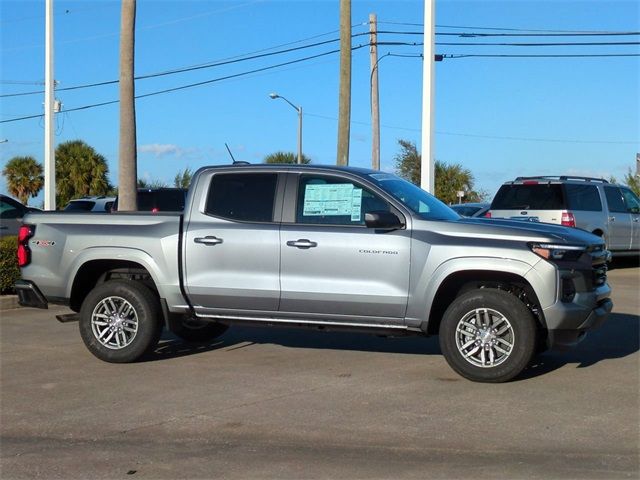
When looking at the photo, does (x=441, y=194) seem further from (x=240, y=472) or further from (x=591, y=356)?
(x=240, y=472)

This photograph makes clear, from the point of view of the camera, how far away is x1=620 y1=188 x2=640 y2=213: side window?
18.7 m

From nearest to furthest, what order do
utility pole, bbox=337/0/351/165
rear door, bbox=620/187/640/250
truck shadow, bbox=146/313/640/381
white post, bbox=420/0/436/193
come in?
truck shadow, bbox=146/313/640/381, white post, bbox=420/0/436/193, rear door, bbox=620/187/640/250, utility pole, bbox=337/0/351/165

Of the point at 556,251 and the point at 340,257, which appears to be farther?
the point at 340,257

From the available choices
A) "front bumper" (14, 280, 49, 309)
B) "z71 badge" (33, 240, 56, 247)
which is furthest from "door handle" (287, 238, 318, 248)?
"front bumper" (14, 280, 49, 309)

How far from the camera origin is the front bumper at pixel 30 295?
27.9 ft

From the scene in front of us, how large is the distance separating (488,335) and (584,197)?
37.0 feet

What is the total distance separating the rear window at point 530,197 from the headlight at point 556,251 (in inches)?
396

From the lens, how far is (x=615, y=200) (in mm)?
18375

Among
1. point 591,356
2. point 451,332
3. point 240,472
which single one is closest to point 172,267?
point 451,332

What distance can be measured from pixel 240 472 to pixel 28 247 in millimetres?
4480

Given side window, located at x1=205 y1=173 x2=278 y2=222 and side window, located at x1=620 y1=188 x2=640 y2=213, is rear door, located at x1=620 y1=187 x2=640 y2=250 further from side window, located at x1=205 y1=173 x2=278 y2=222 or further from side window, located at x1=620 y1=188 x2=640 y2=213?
side window, located at x1=205 y1=173 x2=278 y2=222

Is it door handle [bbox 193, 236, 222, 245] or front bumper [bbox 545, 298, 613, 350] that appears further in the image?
door handle [bbox 193, 236, 222, 245]

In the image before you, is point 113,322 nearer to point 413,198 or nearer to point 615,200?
point 413,198

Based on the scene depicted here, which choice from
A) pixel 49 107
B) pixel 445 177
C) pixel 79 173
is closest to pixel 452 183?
pixel 445 177
